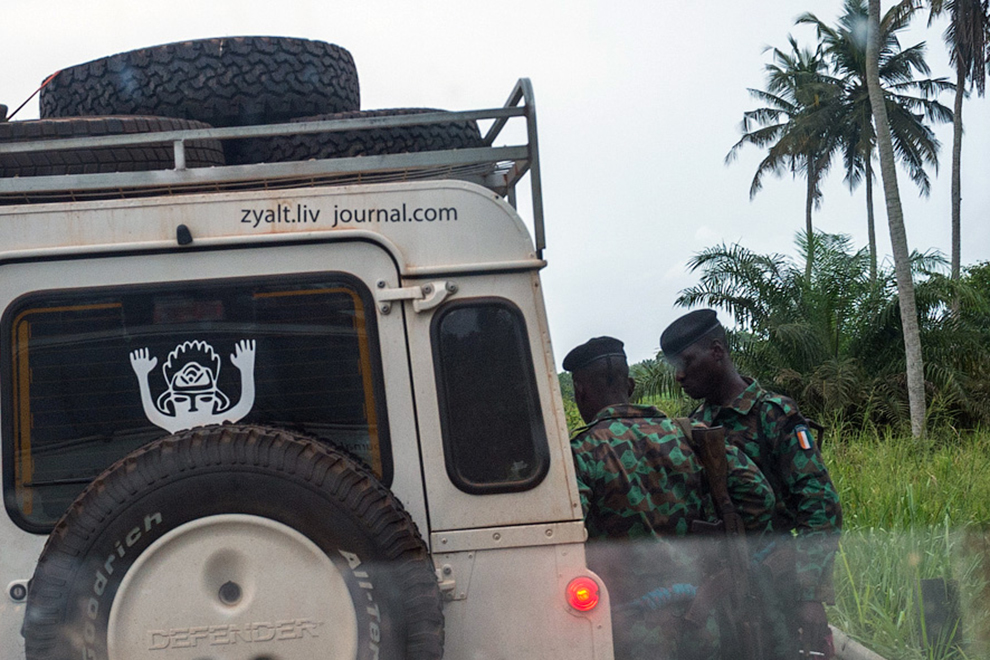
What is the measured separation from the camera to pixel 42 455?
3.02 metres

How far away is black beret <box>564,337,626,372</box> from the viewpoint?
12.7ft

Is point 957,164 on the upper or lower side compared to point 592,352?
upper

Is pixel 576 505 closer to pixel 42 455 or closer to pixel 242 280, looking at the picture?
pixel 242 280

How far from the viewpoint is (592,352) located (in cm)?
388

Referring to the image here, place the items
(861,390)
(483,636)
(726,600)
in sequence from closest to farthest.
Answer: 1. (483,636)
2. (726,600)
3. (861,390)

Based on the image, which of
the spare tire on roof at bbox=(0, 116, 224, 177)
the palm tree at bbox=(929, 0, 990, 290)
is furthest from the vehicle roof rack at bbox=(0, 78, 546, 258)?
the palm tree at bbox=(929, 0, 990, 290)

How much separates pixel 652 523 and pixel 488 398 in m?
0.86

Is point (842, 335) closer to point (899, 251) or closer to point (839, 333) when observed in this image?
point (839, 333)

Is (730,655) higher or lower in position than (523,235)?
lower

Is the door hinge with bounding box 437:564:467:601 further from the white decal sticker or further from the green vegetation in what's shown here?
the green vegetation

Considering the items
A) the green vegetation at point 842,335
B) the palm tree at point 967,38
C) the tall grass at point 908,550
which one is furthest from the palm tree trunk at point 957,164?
the tall grass at point 908,550

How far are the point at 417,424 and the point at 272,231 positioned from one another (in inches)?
27.3

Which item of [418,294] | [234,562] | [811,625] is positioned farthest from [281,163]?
[811,625]

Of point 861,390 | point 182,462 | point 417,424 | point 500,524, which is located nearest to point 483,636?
point 500,524
